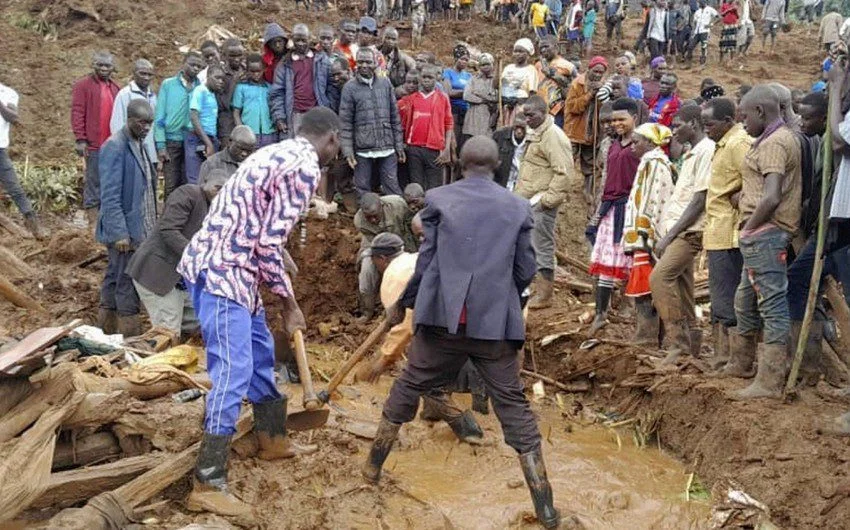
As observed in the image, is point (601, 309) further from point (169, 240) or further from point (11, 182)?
point (11, 182)

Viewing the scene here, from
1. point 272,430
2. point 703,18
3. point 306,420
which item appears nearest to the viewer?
point 272,430

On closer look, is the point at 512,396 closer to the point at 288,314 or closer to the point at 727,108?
the point at 288,314

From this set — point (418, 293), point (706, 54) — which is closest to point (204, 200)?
point (418, 293)

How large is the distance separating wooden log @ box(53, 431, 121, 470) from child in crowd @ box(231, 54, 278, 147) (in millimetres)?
5286

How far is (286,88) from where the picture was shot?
30.2 feet

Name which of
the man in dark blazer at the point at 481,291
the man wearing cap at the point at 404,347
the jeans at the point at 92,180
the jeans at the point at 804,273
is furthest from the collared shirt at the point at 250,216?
the jeans at the point at 92,180

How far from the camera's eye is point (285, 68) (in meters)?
9.23

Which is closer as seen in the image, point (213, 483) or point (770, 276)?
point (213, 483)

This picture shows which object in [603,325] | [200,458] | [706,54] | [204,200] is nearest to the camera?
[200,458]

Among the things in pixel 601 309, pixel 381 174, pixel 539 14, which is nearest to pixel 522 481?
pixel 601 309

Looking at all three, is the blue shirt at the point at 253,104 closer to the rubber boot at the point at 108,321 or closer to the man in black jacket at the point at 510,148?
the man in black jacket at the point at 510,148

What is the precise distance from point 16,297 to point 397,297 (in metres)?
4.40

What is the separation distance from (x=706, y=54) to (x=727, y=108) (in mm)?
16489

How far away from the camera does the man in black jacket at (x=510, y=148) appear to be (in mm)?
8648
